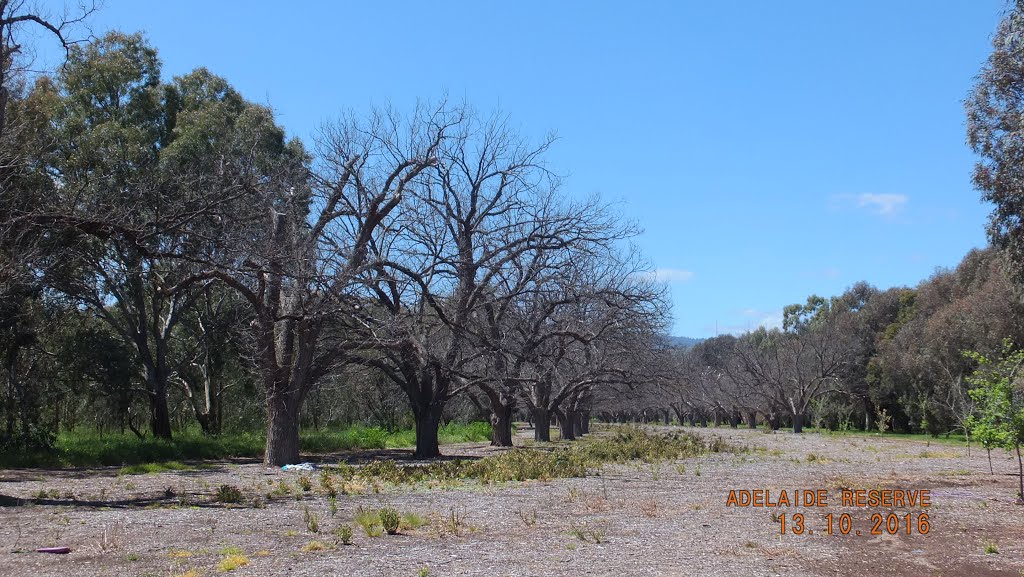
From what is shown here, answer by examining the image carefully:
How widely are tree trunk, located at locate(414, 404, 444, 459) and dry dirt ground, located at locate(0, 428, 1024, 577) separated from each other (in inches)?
353

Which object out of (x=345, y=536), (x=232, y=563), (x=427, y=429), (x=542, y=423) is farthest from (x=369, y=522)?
(x=542, y=423)

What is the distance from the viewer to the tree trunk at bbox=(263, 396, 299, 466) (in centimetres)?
1980

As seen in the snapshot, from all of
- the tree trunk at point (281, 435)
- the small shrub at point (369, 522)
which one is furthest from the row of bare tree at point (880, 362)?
the small shrub at point (369, 522)

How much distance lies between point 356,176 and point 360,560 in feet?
48.8

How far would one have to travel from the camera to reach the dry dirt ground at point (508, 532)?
781cm

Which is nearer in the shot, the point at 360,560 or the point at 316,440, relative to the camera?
the point at 360,560

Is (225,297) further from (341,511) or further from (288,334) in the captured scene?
(341,511)

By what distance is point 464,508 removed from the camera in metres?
12.3

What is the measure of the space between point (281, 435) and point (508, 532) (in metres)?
11.4

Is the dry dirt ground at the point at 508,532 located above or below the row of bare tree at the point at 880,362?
below

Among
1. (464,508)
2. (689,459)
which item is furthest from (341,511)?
Answer: (689,459)

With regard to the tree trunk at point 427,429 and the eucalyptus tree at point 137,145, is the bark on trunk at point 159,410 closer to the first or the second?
the eucalyptus tree at point 137,145

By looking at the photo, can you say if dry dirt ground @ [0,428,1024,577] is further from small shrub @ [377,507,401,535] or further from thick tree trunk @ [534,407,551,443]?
thick tree trunk @ [534,407,551,443]

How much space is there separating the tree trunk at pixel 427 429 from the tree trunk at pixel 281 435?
5748mm
